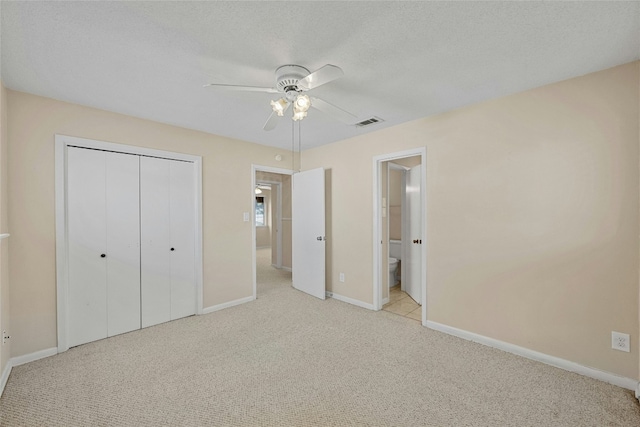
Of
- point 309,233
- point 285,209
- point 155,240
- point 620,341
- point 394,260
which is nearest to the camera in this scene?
point 620,341

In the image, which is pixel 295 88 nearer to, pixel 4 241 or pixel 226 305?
pixel 4 241

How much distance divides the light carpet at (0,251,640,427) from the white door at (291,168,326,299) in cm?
129

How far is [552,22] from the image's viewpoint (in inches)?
58.9

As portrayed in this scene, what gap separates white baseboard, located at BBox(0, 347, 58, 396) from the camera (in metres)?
1.98

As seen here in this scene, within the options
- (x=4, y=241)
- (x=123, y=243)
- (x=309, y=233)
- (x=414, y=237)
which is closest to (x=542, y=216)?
(x=414, y=237)

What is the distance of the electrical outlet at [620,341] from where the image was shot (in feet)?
6.31

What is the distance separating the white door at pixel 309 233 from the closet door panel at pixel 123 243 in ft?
7.18

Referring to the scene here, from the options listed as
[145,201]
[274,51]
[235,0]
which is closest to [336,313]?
[145,201]

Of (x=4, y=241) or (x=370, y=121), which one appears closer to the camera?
(x=4, y=241)

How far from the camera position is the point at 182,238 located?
10.8 feet

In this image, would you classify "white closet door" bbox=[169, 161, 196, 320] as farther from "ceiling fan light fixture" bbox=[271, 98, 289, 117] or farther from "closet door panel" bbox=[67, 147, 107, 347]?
"ceiling fan light fixture" bbox=[271, 98, 289, 117]

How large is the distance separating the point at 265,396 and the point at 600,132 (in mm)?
3128

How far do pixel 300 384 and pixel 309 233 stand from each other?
2.40 m

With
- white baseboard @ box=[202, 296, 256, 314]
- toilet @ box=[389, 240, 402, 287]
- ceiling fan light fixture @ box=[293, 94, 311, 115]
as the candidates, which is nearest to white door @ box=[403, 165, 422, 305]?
toilet @ box=[389, 240, 402, 287]
